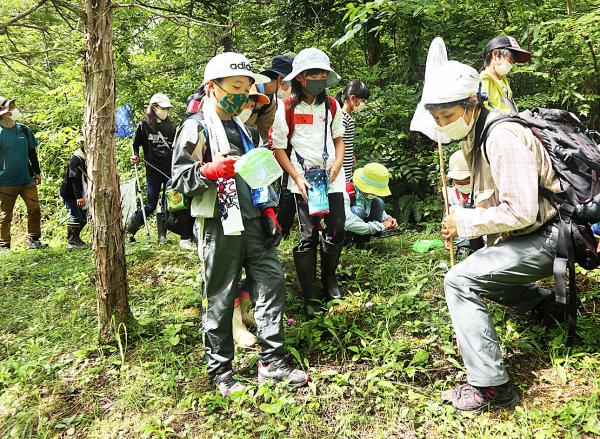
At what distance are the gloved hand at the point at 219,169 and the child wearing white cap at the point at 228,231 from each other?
0.11 meters

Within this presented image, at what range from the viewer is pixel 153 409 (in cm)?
307

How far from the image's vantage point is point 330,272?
4230 millimetres

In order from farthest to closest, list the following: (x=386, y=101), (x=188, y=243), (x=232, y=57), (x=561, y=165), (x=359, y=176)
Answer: (x=386, y=101) < (x=188, y=243) < (x=359, y=176) < (x=232, y=57) < (x=561, y=165)

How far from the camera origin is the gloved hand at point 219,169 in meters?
2.79

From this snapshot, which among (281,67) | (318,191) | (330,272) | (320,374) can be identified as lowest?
(320,374)

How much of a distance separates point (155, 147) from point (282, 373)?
15.5 ft

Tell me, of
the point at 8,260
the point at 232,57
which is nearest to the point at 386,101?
the point at 232,57

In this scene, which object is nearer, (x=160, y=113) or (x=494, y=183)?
(x=494, y=183)

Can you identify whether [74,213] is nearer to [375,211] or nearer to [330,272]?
[375,211]

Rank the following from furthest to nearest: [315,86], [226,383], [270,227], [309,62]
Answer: [315,86] < [309,62] < [270,227] < [226,383]

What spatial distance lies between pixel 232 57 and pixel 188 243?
384cm

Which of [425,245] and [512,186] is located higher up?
[512,186]

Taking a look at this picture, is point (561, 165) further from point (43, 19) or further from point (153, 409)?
point (43, 19)

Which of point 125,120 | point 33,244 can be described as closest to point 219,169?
point 125,120
